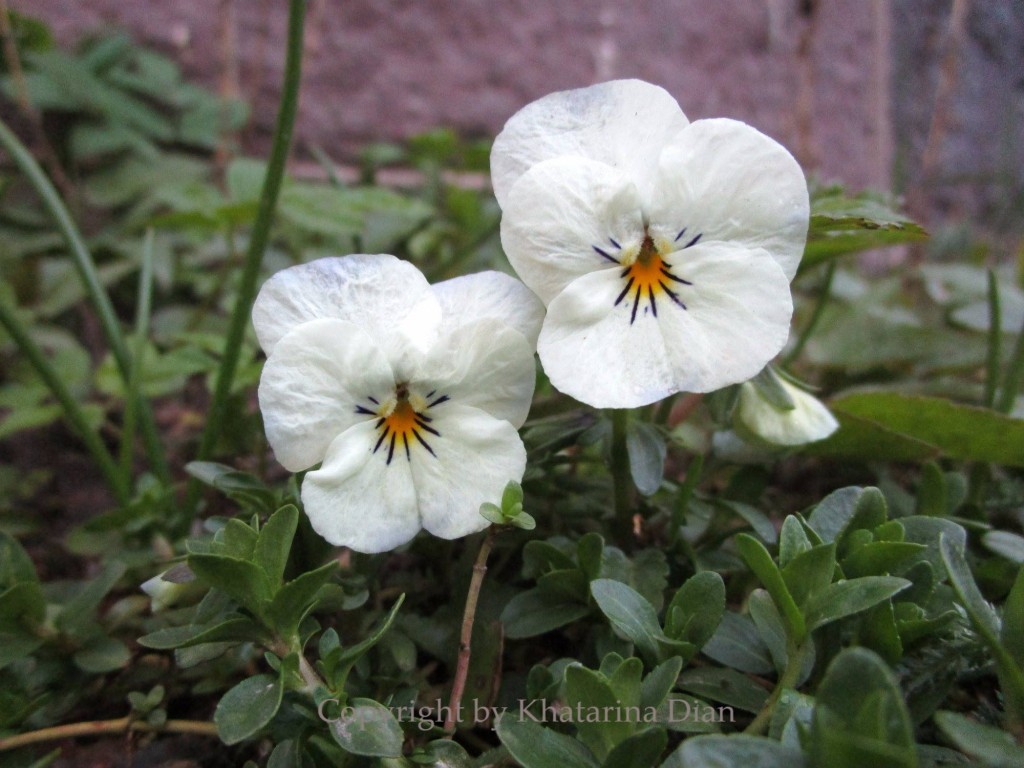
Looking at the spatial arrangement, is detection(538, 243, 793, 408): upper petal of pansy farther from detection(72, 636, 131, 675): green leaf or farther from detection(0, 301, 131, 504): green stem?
detection(0, 301, 131, 504): green stem

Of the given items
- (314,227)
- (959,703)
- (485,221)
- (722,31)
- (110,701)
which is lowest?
(110,701)

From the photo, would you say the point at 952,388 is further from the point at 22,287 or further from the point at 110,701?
the point at 22,287

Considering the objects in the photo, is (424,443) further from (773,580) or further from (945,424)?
(945,424)

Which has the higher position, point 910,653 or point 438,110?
point 438,110

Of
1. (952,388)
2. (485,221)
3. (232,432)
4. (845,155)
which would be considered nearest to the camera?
(232,432)

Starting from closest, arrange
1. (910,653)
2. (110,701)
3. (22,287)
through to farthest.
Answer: (910,653) < (110,701) < (22,287)

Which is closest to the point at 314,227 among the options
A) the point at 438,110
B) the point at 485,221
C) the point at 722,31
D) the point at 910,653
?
the point at 485,221

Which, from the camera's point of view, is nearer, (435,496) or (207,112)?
(435,496)
